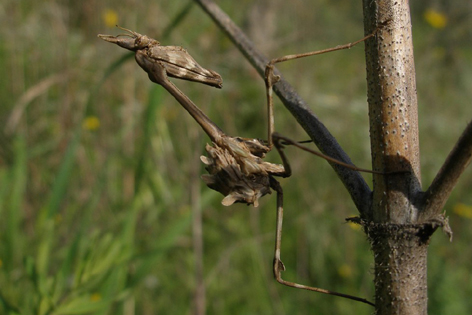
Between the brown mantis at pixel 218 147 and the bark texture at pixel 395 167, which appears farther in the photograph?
the brown mantis at pixel 218 147

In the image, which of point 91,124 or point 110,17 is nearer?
point 91,124

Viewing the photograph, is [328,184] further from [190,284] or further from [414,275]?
[414,275]

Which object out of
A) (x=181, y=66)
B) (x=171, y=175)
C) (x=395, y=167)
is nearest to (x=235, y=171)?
(x=181, y=66)

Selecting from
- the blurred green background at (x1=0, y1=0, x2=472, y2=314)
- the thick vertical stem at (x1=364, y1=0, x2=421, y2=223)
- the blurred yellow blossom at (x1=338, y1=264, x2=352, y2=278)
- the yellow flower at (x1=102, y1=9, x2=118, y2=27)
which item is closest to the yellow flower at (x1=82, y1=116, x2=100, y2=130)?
the blurred green background at (x1=0, y1=0, x2=472, y2=314)

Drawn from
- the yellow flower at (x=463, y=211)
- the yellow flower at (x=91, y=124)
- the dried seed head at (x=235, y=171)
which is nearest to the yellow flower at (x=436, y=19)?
the yellow flower at (x=463, y=211)

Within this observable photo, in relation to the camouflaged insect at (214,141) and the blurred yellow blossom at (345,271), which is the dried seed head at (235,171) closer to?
the camouflaged insect at (214,141)

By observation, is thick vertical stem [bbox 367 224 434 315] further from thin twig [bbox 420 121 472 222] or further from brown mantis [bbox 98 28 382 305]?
brown mantis [bbox 98 28 382 305]

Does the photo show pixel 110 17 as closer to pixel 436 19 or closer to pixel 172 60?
pixel 172 60

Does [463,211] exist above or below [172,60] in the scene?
below
